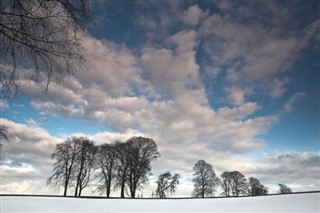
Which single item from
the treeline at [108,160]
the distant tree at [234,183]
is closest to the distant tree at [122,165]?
the treeline at [108,160]

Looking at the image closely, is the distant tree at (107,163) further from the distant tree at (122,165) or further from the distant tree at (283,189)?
the distant tree at (283,189)

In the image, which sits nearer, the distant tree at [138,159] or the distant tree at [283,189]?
the distant tree at [138,159]

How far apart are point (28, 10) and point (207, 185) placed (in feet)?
179

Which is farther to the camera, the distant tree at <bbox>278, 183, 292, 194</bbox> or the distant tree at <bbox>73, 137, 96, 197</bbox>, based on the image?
the distant tree at <bbox>278, 183, 292, 194</bbox>

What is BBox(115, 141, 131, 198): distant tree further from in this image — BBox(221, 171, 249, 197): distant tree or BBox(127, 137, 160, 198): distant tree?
BBox(221, 171, 249, 197): distant tree

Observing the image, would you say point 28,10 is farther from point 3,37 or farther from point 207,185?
point 207,185

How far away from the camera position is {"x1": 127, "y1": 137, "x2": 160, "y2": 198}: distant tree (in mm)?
43719

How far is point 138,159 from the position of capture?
44.5 meters

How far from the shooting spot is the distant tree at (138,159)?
Answer: 1721 inches

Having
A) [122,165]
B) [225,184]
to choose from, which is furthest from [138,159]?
[225,184]

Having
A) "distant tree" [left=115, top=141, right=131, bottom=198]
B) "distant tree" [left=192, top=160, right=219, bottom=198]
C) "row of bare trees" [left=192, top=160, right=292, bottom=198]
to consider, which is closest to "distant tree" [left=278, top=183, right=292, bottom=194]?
"row of bare trees" [left=192, top=160, right=292, bottom=198]

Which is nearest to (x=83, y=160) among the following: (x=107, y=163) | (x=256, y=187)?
(x=107, y=163)

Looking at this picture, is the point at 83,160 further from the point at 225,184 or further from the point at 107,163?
the point at 225,184

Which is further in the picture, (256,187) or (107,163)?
(256,187)
